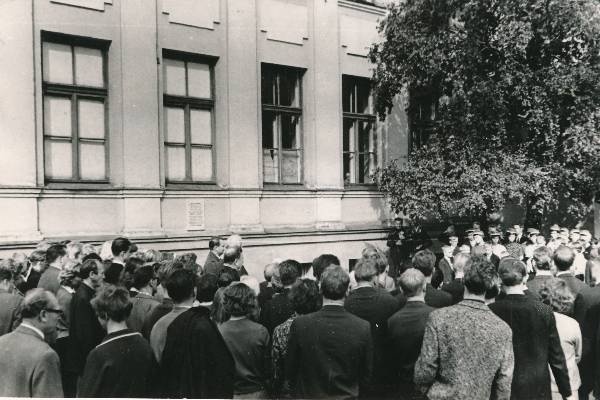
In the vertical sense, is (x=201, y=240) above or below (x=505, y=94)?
below

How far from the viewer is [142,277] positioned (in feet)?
17.4

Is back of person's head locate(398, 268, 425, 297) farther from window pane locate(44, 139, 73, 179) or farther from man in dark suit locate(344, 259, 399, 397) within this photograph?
window pane locate(44, 139, 73, 179)

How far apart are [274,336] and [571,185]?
32.8 ft

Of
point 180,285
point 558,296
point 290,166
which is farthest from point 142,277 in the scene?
point 290,166

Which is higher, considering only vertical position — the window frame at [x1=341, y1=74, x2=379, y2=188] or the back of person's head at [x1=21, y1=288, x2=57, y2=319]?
the window frame at [x1=341, y1=74, x2=379, y2=188]

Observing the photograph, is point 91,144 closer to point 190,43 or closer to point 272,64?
point 190,43

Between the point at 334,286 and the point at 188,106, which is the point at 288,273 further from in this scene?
the point at 188,106

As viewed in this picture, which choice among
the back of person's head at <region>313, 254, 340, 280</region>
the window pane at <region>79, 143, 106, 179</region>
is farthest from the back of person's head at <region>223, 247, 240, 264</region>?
the window pane at <region>79, 143, 106, 179</region>

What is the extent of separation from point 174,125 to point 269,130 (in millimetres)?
2306

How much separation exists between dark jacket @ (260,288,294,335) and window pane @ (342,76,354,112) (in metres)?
9.00

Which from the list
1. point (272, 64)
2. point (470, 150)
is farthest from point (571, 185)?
point (272, 64)

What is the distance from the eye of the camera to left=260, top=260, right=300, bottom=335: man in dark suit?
5.31 m

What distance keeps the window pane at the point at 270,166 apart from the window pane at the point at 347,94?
2473 mm

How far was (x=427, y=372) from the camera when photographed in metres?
3.77
